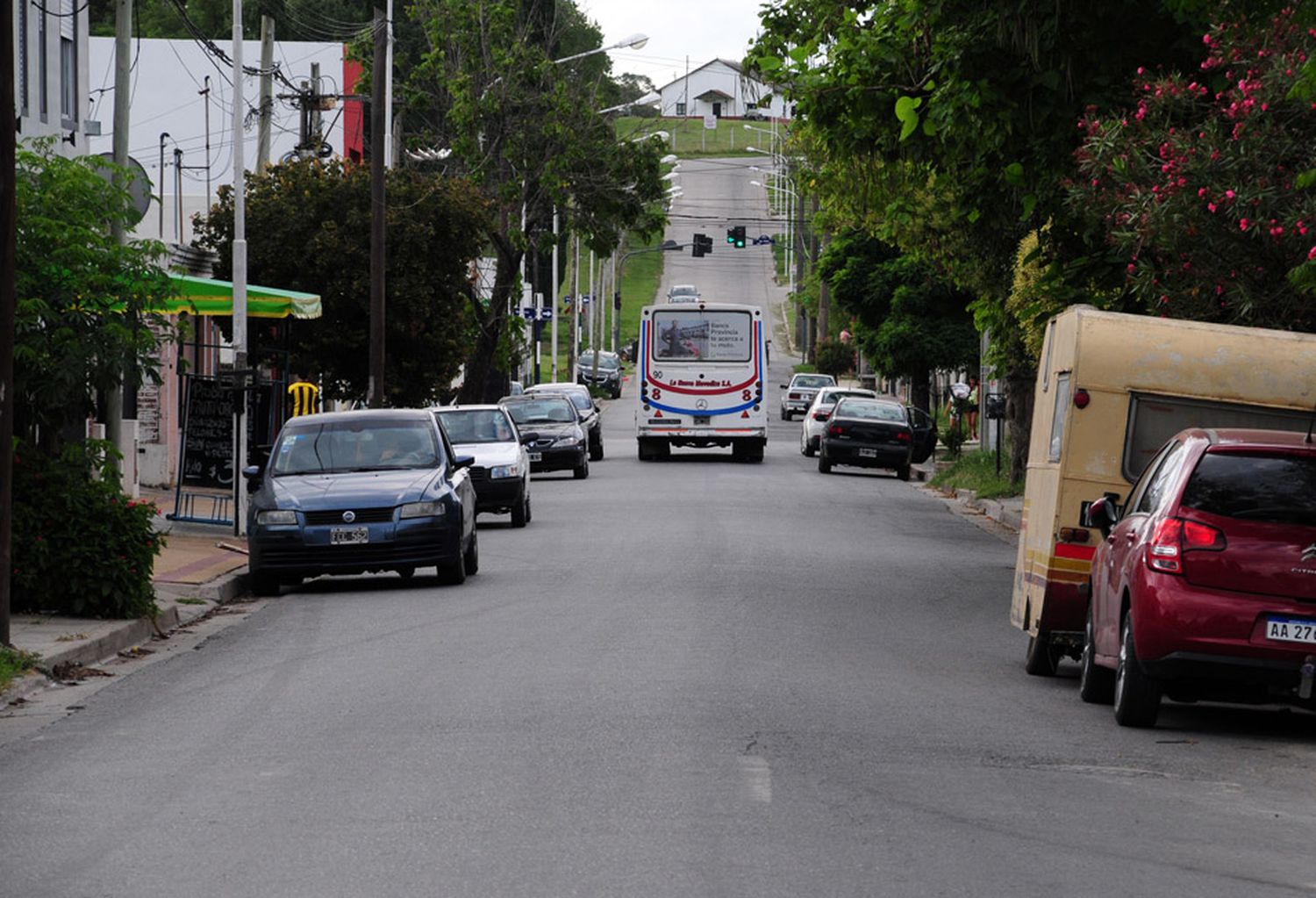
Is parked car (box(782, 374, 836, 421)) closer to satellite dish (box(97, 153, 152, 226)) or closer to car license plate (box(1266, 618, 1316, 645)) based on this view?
satellite dish (box(97, 153, 152, 226))

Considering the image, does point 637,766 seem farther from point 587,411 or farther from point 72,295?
point 587,411

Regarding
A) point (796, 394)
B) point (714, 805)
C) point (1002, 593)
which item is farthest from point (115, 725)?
point (796, 394)

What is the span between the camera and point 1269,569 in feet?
37.9

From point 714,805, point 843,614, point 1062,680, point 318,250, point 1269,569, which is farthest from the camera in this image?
point 318,250

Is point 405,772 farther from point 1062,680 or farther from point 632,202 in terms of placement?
point 632,202

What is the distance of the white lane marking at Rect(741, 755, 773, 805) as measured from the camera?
9.13 metres

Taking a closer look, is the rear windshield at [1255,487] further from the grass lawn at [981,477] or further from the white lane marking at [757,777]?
the grass lawn at [981,477]

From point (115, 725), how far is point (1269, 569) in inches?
254

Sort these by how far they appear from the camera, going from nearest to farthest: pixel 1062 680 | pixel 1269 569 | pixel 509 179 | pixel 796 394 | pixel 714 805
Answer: pixel 714 805 → pixel 1269 569 → pixel 1062 680 → pixel 509 179 → pixel 796 394

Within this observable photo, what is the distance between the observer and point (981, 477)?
4006cm

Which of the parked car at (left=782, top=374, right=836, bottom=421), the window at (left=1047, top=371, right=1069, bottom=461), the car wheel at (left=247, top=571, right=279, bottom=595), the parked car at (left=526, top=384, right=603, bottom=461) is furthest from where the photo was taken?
the parked car at (left=782, top=374, right=836, bottom=421)

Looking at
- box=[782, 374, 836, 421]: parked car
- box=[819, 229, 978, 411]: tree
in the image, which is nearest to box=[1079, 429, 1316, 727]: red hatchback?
box=[819, 229, 978, 411]: tree

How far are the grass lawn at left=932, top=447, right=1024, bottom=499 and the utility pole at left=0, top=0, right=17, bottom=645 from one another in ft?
79.5

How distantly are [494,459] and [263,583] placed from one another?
8.33 m
